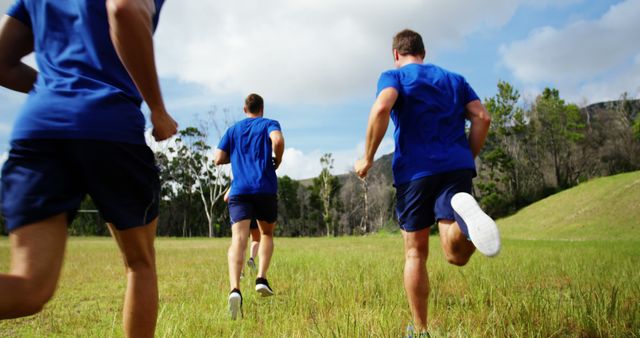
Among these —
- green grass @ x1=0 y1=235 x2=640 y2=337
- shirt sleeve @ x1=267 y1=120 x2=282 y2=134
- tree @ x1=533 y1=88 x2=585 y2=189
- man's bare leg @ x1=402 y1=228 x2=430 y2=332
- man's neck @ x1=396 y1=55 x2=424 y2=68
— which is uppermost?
A: tree @ x1=533 y1=88 x2=585 y2=189

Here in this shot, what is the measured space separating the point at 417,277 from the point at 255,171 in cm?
252

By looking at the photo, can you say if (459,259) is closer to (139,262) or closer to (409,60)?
(409,60)

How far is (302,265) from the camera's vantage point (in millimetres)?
7543

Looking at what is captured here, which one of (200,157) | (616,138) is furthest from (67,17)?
(616,138)

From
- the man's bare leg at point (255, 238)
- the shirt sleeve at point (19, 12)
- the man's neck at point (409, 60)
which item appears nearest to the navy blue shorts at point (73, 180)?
the shirt sleeve at point (19, 12)

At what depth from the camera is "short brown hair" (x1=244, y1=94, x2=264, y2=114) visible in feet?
17.1

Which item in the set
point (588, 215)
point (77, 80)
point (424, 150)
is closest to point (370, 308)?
point (424, 150)

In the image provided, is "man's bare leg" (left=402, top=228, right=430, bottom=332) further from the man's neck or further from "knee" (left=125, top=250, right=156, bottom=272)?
"knee" (left=125, top=250, right=156, bottom=272)

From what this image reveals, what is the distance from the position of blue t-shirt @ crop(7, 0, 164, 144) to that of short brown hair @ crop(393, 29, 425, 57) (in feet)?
7.46

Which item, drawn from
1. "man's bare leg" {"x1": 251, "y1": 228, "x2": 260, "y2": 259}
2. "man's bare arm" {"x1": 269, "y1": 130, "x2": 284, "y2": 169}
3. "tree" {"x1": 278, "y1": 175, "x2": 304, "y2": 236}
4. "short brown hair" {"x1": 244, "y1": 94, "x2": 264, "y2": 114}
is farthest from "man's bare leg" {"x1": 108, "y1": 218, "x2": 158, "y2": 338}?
"tree" {"x1": 278, "y1": 175, "x2": 304, "y2": 236}

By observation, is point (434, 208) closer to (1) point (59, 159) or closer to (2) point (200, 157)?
(1) point (59, 159)

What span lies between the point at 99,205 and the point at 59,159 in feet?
0.74

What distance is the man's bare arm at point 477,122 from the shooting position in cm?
332

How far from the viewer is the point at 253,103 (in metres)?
5.23
